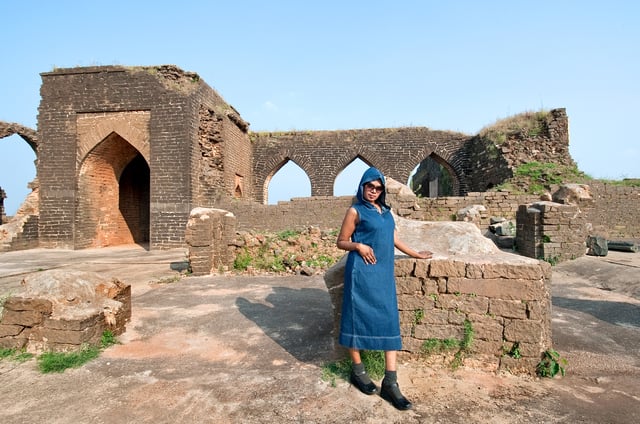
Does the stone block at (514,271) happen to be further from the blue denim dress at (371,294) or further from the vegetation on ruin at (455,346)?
the blue denim dress at (371,294)

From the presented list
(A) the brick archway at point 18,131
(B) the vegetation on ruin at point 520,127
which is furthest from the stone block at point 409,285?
(A) the brick archway at point 18,131

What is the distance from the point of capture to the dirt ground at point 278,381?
219 centimetres

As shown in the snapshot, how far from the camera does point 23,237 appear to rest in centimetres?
1211

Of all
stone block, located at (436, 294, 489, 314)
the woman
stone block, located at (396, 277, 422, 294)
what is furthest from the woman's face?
stone block, located at (436, 294, 489, 314)

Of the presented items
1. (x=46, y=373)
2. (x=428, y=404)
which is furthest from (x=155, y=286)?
(x=428, y=404)

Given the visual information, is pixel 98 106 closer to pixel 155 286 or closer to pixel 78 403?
pixel 155 286

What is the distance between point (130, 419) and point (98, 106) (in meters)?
13.4

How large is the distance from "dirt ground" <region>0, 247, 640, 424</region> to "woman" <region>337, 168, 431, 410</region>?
0.28 m

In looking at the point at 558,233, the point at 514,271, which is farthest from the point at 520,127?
the point at 514,271

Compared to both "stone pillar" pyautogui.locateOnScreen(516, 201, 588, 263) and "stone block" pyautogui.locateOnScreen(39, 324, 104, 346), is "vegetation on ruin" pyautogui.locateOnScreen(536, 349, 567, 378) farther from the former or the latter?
"stone pillar" pyautogui.locateOnScreen(516, 201, 588, 263)

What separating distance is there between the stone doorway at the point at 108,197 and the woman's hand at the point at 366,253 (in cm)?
1326

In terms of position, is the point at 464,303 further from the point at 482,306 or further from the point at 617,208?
the point at 617,208

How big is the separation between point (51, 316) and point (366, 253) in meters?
3.00

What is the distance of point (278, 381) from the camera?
2.63 meters
